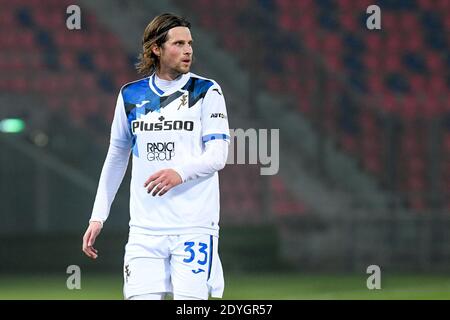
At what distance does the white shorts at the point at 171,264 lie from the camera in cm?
433

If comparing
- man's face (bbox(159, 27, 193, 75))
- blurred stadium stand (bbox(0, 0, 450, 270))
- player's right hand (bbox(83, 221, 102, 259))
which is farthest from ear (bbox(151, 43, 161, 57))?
blurred stadium stand (bbox(0, 0, 450, 270))

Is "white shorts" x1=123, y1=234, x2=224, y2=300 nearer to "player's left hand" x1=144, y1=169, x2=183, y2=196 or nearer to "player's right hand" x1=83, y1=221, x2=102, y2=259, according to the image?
"player's right hand" x1=83, y1=221, x2=102, y2=259

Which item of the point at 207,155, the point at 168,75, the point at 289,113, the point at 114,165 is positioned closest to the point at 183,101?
the point at 168,75

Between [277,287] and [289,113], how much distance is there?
9.62ft

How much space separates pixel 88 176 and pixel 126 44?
208 centimetres

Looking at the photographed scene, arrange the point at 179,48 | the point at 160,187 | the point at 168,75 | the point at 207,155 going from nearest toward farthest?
the point at 160,187 < the point at 207,155 < the point at 179,48 < the point at 168,75

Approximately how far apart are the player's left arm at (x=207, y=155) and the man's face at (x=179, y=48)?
14cm

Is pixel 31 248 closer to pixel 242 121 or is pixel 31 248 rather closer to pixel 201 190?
pixel 242 121

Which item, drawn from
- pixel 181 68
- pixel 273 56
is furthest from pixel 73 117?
pixel 181 68

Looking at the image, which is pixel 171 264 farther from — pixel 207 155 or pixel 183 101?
pixel 183 101

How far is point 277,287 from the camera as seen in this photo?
33.1ft

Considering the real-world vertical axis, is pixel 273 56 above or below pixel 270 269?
above
